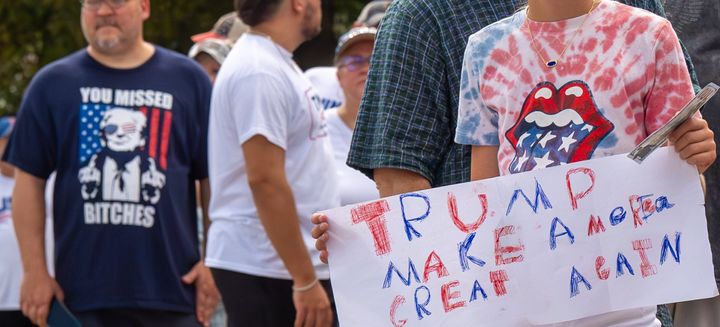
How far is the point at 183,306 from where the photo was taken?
5.80 meters

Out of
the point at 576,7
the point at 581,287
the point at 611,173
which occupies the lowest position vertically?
the point at 581,287

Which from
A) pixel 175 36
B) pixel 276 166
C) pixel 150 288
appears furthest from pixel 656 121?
pixel 175 36

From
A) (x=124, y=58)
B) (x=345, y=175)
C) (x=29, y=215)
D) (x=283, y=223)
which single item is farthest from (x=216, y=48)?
(x=283, y=223)

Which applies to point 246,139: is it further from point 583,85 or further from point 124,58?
point 583,85

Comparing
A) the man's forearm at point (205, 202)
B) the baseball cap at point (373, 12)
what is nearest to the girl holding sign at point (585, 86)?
the man's forearm at point (205, 202)

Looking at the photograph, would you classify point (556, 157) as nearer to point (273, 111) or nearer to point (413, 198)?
point (413, 198)

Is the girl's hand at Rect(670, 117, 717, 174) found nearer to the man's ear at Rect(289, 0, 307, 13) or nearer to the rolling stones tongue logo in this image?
the rolling stones tongue logo

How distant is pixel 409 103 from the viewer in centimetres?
361

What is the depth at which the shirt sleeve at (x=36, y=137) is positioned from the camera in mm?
5734

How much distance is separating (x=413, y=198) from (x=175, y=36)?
39.5 ft

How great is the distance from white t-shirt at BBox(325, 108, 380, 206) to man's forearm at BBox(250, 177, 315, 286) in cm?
80

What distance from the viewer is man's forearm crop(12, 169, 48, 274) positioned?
19.0 feet

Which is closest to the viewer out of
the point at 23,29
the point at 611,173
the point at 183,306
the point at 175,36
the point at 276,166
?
the point at 611,173

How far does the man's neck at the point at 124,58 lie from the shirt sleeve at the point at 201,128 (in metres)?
0.25
